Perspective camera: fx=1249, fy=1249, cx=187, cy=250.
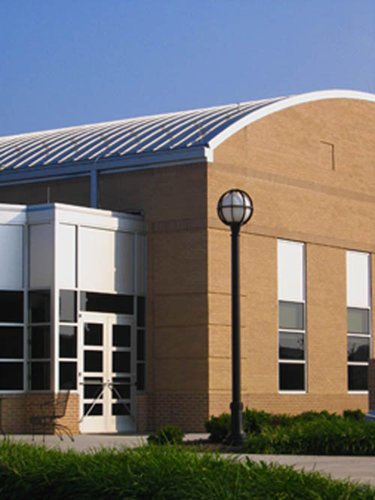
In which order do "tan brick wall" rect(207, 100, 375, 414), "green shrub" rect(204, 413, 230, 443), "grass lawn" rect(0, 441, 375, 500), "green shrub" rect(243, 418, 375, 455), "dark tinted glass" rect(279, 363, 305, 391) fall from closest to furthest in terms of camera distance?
"grass lawn" rect(0, 441, 375, 500)
"green shrub" rect(243, 418, 375, 455)
"green shrub" rect(204, 413, 230, 443)
"tan brick wall" rect(207, 100, 375, 414)
"dark tinted glass" rect(279, 363, 305, 391)

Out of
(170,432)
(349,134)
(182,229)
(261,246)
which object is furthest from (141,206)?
(170,432)

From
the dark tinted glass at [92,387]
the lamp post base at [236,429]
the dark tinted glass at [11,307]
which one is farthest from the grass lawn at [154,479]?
the dark tinted glass at [92,387]

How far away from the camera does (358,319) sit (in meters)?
37.8

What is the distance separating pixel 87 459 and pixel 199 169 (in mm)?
19197

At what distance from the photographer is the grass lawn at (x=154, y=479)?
1199 cm

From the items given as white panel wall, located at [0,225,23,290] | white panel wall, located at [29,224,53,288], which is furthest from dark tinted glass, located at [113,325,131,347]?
white panel wall, located at [0,225,23,290]

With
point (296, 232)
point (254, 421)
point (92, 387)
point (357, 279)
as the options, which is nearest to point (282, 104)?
point (296, 232)

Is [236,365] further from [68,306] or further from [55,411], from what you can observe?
[68,306]

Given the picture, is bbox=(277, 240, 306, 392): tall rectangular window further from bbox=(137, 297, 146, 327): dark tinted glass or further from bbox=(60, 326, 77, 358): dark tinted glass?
bbox=(60, 326, 77, 358): dark tinted glass

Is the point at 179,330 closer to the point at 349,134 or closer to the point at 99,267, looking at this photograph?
the point at 99,267

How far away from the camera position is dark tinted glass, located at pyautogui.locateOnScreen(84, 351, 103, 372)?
31359 millimetres

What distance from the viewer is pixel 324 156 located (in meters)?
37.4

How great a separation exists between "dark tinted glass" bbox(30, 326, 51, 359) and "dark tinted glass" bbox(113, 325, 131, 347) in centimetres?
222

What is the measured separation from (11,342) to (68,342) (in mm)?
1400
